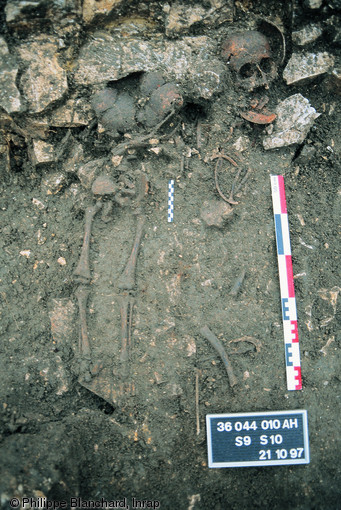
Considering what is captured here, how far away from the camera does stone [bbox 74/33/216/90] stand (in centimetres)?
363

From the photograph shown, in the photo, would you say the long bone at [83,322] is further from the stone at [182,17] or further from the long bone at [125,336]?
the stone at [182,17]

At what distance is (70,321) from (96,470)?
113cm

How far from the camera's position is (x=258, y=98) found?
383cm

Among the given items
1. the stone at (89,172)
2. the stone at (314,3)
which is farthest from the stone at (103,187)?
the stone at (314,3)

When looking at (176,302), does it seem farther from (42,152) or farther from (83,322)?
(42,152)

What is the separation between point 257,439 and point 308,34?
323cm

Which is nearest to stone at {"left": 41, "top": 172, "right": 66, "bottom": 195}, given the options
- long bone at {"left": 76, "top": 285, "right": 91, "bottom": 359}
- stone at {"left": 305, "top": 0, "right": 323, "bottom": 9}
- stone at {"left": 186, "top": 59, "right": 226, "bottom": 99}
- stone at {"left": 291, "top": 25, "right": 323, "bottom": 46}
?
long bone at {"left": 76, "top": 285, "right": 91, "bottom": 359}

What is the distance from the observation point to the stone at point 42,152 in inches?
149

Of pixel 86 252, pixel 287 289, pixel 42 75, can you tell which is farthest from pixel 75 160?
pixel 287 289

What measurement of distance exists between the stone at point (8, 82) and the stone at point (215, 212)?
5.51ft

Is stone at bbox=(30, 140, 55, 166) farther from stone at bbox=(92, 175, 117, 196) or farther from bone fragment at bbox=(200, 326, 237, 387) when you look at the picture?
bone fragment at bbox=(200, 326, 237, 387)

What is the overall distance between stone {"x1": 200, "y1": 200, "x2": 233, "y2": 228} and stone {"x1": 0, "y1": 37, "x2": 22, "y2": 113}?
168cm

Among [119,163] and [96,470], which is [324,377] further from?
[119,163]

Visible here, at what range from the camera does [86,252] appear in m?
3.57
